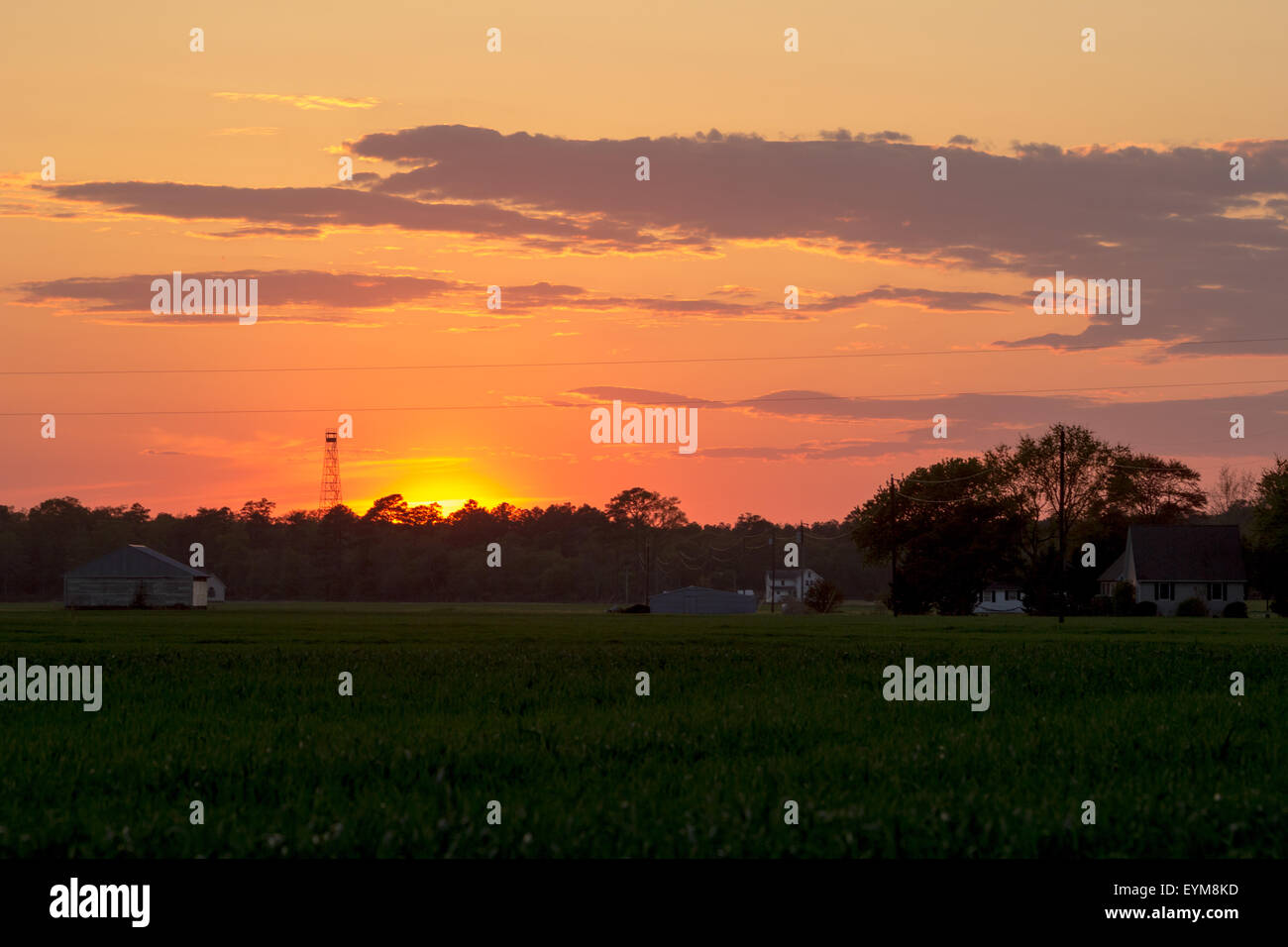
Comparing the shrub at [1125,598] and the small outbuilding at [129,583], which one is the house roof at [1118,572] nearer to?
the shrub at [1125,598]

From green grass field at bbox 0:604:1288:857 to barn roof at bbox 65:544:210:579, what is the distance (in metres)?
114

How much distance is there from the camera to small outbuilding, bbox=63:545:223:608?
130 meters

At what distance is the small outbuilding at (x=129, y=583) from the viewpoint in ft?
426

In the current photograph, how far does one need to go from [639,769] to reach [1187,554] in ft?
389

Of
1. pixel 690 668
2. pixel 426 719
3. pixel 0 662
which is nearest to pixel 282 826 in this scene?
pixel 426 719

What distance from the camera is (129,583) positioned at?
13100cm

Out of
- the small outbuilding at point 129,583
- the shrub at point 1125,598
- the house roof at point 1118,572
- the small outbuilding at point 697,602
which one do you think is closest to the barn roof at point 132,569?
the small outbuilding at point 129,583

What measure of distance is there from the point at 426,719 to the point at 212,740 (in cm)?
315

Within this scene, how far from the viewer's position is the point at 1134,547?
120188mm

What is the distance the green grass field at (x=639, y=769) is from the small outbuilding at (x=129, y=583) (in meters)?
113

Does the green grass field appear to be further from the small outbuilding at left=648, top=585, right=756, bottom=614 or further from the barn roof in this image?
the small outbuilding at left=648, top=585, right=756, bottom=614
